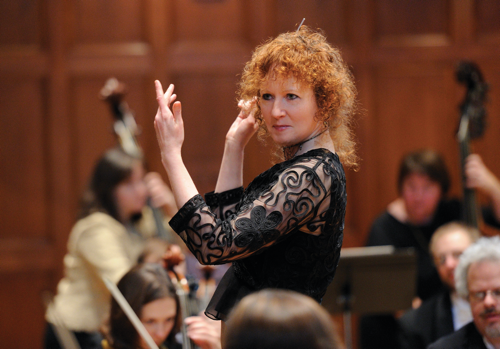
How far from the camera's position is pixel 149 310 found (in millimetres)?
2217

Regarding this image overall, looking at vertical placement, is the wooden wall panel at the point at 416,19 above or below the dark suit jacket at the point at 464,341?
above

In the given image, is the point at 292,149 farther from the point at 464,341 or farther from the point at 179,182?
the point at 464,341

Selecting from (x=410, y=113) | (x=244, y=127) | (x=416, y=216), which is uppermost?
(x=244, y=127)

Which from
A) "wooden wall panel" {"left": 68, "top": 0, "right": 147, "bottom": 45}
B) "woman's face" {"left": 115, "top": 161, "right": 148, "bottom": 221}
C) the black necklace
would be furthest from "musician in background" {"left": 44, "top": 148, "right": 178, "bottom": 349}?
the black necklace

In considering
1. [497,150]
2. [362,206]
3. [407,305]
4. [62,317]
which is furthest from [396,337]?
[62,317]

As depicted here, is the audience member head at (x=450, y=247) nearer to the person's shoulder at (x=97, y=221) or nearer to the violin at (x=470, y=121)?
the violin at (x=470, y=121)

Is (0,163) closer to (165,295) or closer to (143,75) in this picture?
(143,75)

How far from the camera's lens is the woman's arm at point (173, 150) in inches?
53.7

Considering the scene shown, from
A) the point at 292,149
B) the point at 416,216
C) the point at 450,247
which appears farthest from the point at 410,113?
the point at 292,149

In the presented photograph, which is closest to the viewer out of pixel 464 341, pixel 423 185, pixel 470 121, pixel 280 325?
pixel 280 325

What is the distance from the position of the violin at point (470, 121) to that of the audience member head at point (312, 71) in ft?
6.41

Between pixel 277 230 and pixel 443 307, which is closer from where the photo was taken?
pixel 277 230

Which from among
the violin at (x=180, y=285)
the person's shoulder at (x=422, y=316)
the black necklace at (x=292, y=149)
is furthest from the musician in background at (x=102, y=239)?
the black necklace at (x=292, y=149)

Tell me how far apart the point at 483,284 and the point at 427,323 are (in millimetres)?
755
